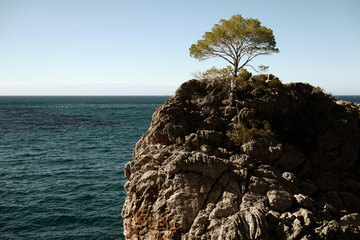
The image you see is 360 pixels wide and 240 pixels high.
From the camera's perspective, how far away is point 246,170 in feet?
70.2

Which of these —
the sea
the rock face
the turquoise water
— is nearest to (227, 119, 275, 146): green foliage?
the rock face

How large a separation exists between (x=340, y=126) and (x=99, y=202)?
29.7 m

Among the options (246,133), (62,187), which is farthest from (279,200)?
(62,187)

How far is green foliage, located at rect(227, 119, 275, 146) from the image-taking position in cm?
2452

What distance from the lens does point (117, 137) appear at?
79625 mm

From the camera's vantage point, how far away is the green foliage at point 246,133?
24516 millimetres

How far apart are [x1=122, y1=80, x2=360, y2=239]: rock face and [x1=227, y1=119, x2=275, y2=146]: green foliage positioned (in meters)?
0.44

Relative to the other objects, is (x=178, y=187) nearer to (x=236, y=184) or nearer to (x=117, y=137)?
(x=236, y=184)

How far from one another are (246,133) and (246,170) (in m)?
4.15

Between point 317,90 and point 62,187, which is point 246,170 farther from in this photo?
point 62,187

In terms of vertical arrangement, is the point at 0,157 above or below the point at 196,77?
below

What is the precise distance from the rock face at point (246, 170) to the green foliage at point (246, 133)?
444mm

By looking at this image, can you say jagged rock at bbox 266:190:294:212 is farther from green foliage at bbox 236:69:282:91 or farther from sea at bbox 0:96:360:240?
sea at bbox 0:96:360:240

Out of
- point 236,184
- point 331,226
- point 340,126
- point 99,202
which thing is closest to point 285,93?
point 340,126
